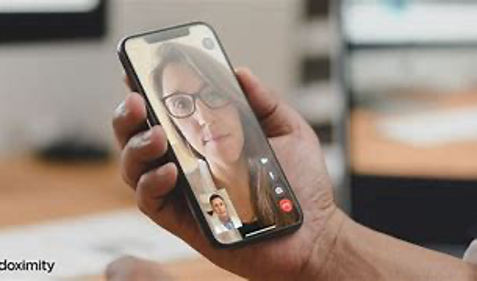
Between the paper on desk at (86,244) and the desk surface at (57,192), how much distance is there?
0.03 metres

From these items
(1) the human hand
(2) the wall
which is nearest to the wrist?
(1) the human hand

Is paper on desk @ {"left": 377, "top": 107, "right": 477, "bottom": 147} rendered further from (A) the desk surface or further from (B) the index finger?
(B) the index finger

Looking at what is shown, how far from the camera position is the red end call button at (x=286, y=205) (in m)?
0.78

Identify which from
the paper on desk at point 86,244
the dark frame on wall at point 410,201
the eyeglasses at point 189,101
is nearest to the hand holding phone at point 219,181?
the eyeglasses at point 189,101

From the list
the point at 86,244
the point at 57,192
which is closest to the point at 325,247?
the point at 86,244

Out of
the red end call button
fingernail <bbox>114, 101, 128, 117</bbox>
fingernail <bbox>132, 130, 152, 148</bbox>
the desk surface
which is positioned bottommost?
the desk surface

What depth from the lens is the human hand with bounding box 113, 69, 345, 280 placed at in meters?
0.74

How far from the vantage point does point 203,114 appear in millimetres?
782

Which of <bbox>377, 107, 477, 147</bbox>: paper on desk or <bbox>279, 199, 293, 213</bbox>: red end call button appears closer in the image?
<bbox>279, 199, 293, 213</bbox>: red end call button

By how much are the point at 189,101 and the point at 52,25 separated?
1.72 ft

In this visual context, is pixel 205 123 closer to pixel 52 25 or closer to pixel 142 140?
pixel 142 140

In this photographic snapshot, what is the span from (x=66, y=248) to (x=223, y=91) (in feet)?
0.95

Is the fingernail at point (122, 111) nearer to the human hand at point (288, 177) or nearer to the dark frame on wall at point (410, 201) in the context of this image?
the human hand at point (288, 177)

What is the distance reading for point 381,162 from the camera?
1315 millimetres
